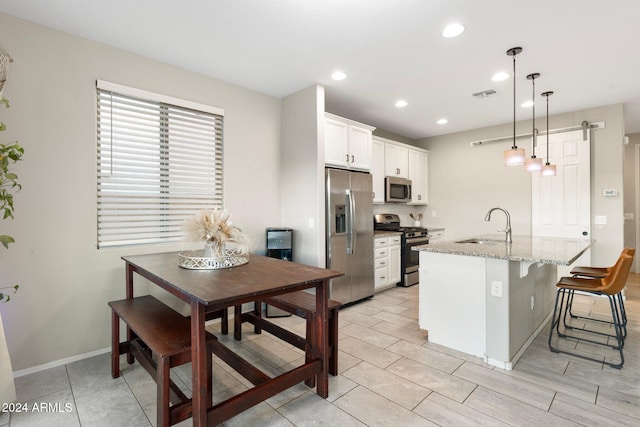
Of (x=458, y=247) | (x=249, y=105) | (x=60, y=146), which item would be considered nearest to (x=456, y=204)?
(x=458, y=247)

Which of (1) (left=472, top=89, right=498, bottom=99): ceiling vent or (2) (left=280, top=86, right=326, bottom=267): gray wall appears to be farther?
(1) (left=472, top=89, right=498, bottom=99): ceiling vent

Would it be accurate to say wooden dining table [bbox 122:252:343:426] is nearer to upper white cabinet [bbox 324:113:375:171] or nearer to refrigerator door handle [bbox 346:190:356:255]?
refrigerator door handle [bbox 346:190:356:255]

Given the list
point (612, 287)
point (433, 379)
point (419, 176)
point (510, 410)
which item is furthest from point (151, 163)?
point (419, 176)

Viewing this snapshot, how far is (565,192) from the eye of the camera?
4598 mm

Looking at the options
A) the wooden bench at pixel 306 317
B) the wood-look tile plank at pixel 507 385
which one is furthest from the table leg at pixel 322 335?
the wood-look tile plank at pixel 507 385

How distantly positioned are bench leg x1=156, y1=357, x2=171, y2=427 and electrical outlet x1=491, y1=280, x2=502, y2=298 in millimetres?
2352

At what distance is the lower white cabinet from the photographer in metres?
4.50

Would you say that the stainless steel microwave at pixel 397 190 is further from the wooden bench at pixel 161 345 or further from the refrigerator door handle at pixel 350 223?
the wooden bench at pixel 161 345

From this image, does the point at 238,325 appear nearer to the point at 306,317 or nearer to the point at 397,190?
the point at 306,317

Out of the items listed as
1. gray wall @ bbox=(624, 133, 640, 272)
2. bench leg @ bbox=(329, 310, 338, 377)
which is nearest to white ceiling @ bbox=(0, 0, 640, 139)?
bench leg @ bbox=(329, 310, 338, 377)

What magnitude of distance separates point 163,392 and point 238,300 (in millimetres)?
632

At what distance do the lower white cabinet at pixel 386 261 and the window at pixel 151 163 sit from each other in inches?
92.3

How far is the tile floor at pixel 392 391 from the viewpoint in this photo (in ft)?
6.07

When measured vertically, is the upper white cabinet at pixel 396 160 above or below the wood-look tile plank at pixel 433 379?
above
